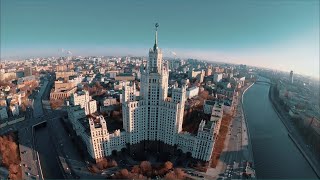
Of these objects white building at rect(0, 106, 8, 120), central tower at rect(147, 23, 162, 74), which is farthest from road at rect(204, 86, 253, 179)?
white building at rect(0, 106, 8, 120)

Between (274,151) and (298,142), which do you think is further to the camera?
(298,142)

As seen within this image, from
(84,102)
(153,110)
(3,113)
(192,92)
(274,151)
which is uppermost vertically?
(153,110)

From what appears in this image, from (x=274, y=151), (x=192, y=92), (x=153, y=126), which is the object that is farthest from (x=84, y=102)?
(x=274, y=151)

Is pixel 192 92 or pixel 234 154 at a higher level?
pixel 192 92

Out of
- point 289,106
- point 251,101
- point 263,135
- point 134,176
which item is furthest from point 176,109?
point 251,101

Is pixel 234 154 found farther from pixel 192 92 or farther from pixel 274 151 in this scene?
pixel 192 92

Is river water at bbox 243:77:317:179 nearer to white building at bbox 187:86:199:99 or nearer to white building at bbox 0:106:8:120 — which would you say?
white building at bbox 187:86:199:99

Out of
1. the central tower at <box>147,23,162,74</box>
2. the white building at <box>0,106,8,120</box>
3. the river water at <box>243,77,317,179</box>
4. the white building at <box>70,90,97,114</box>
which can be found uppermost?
the central tower at <box>147,23,162,74</box>
